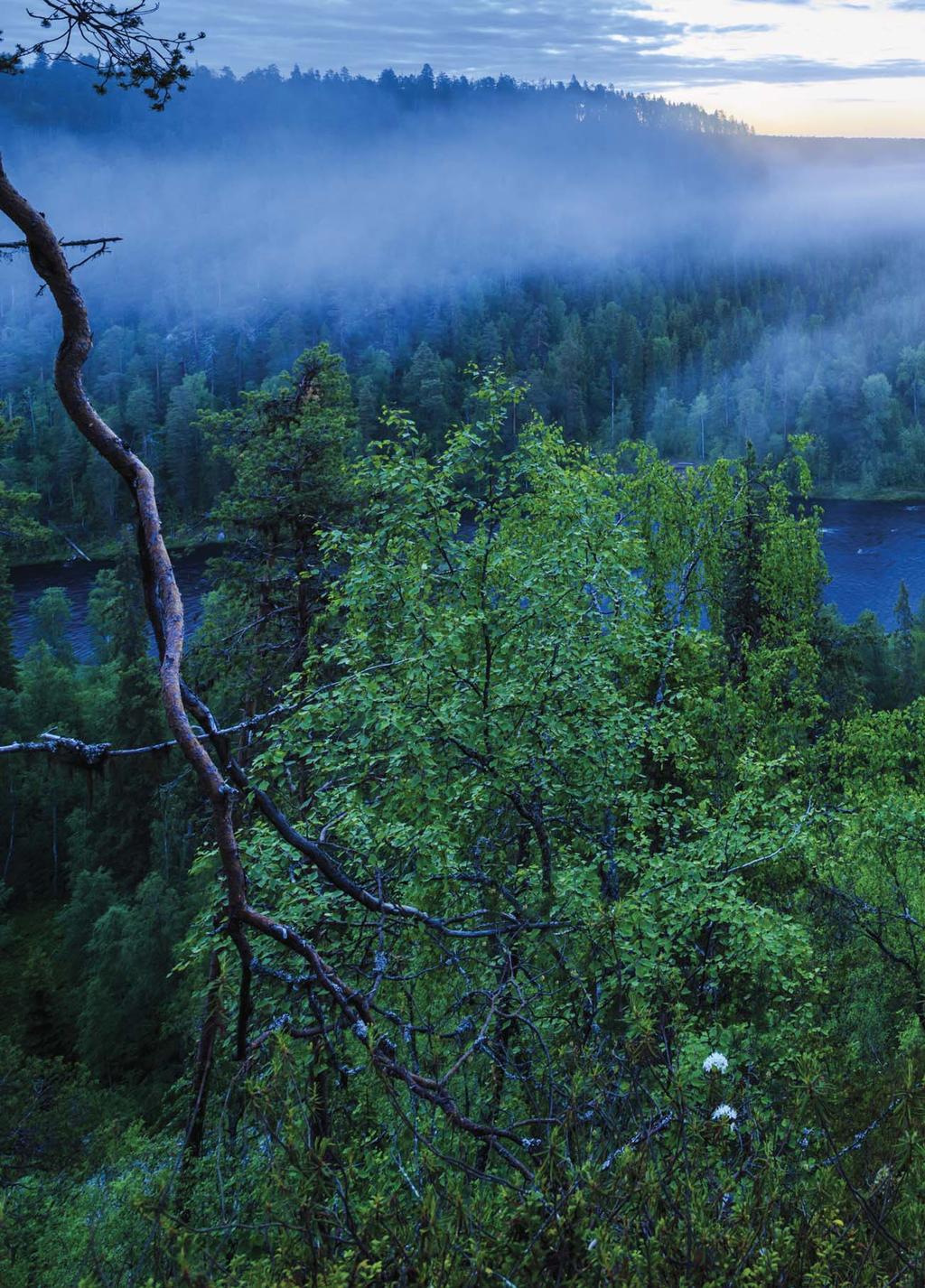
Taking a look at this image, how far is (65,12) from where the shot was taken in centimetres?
370

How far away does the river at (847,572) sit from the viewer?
224 feet

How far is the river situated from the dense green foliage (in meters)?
42.0

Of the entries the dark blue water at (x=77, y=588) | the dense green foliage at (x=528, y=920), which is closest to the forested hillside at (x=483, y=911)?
the dense green foliage at (x=528, y=920)

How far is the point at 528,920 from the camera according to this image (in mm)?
5973

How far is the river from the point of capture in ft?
224

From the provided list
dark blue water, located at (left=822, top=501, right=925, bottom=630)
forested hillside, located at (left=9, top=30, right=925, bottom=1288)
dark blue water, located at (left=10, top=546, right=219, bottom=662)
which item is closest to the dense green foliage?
forested hillside, located at (left=9, top=30, right=925, bottom=1288)

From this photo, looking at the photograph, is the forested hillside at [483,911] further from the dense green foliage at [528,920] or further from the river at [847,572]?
the river at [847,572]

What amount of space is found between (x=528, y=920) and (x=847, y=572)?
249ft

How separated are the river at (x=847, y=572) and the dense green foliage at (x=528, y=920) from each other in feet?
138

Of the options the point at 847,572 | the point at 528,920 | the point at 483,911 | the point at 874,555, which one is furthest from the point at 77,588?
the point at 483,911

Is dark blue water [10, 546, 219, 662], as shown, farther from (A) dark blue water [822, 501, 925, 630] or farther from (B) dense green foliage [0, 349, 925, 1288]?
(B) dense green foliage [0, 349, 925, 1288]

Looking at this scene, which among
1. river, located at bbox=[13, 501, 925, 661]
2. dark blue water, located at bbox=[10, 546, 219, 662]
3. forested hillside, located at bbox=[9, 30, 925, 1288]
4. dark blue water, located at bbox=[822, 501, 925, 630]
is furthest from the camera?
dark blue water, located at bbox=[10, 546, 219, 662]

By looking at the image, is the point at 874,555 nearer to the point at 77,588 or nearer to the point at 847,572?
the point at 847,572

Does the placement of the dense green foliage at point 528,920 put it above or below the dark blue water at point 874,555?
above
